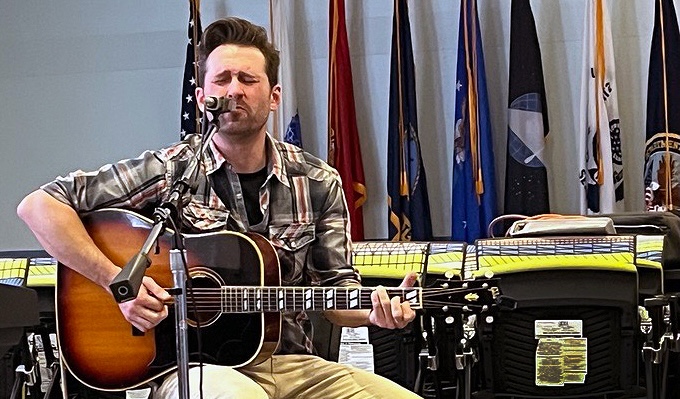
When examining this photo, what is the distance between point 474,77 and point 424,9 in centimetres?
62

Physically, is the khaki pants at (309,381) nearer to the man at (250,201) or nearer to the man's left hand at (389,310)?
the man at (250,201)

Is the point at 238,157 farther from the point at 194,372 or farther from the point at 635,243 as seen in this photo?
the point at 635,243

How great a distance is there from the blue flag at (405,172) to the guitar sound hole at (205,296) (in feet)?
9.42

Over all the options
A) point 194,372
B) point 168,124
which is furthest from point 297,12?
point 194,372

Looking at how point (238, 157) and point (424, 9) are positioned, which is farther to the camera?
point (424, 9)

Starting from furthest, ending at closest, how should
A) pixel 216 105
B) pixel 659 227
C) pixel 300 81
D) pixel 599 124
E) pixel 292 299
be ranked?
1. pixel 300 81
2. pixel 599 124
3. pixel 659 227
4. pixel 292 299
5. pixel 216 105

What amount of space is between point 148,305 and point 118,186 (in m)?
0.42

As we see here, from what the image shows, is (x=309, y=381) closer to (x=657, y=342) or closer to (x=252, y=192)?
(x=252, y=192)

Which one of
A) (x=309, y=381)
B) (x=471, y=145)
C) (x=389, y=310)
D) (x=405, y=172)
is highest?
(x=471, y=145)

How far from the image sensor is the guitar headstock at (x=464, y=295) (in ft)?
7.86

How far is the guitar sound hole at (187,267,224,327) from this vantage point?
8.13 feet

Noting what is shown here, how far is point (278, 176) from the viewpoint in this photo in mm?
2664

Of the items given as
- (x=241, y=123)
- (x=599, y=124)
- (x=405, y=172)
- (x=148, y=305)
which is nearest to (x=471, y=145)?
(x=405, y=172)

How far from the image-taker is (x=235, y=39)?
A: 2639 millimetres
